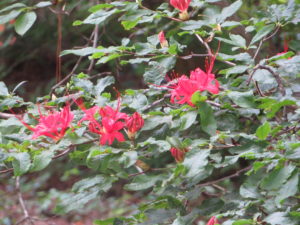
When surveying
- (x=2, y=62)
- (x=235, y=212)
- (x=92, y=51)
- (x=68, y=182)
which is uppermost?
(x=92, y=51)

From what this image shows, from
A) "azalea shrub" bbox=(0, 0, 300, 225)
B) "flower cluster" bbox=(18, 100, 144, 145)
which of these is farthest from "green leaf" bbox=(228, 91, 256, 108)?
"flower cluster" bbox=(18, 100, 144, 145)

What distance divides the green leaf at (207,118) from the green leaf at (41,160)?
0.36 m

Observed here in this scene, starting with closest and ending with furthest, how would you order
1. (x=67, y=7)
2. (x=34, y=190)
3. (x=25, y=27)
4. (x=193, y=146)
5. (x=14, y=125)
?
(x=193, y=146) → (x=14, y=125) → (x=25, y=27) → (x=67, y=7) → (x=34, y=190)

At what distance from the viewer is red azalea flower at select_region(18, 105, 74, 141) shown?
138cm

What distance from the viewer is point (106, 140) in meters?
1.40

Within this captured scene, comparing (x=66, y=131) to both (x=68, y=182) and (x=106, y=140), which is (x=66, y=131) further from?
(x=68, y=182)

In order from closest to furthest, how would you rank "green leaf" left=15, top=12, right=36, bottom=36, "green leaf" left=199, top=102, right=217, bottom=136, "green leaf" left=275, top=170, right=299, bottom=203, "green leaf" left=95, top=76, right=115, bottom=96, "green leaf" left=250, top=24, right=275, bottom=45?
"green leaf" left=275, top=170, right=299, bottom=203 < "green leaf" left=199, top=102, right=217, bottom=136 < "green leaf" left=250, top=24, right=275, bottom=45 < "green leaf" left=95, top=76, right=115, bottom=96 < "green leaf" left=15, top=12, right=36, bottom=36

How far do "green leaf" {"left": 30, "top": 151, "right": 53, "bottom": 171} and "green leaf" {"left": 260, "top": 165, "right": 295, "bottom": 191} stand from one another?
0.48 m

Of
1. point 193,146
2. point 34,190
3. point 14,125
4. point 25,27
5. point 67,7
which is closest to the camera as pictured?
point 193,146

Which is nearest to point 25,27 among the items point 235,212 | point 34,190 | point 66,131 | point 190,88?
point 66,131

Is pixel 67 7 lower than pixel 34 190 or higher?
higher

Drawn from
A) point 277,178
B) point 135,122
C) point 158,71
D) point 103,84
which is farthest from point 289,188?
point 103,84

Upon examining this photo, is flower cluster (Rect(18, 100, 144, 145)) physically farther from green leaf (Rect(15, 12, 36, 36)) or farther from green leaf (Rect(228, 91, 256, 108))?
green leaf (Rect(15, 12, 36, 36))

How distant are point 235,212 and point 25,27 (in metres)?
0.97
